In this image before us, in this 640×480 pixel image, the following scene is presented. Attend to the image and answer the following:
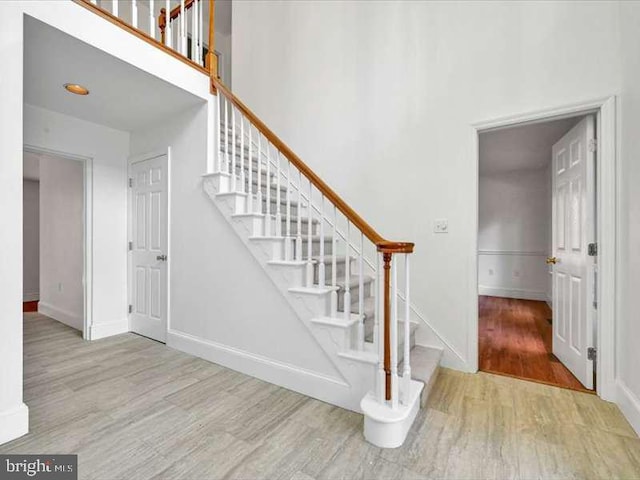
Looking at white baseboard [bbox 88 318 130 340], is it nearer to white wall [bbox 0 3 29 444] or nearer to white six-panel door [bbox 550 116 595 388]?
white wall [bbox 0 3 29 444]

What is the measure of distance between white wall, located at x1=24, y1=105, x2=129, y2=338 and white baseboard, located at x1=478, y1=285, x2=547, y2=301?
625 cm

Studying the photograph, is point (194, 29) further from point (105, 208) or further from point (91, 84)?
point (105, 208)

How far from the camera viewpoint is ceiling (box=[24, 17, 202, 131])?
1.93 meters

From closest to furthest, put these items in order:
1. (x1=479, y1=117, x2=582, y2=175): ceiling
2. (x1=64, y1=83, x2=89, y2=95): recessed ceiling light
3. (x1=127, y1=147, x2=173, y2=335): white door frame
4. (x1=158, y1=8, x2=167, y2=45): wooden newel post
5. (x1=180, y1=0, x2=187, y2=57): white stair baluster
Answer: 1. (x1=64, y1=83, x2=89, y2=95): recessed ceiling light
2. (x1=180, y1=0, x2=187, y2=57): white stair baluster
3. (x1=158, y1=8, x2=167, y2=45): wooden newel post
4. (x1=127, y1=147, x2=173, y2=335): white door frame
5. (x1=479, y1=117, x2=582, y2=175): ceiling

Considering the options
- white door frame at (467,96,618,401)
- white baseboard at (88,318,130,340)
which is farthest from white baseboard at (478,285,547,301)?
white baseboard at (88,318,130,340)

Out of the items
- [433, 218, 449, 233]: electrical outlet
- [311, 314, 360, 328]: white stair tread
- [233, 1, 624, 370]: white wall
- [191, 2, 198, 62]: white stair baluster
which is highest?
[191, 2, 198, 62]: white stair baluster

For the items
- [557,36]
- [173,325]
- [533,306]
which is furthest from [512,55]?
[533,306]

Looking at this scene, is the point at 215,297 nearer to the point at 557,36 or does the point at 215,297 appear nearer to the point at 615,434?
the point at 615,434

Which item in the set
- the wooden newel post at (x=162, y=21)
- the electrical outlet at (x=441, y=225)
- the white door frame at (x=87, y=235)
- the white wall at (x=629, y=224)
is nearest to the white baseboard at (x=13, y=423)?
the white door frame at (x=87, y=235)

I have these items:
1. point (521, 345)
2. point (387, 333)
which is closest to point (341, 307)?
point (387, 333)

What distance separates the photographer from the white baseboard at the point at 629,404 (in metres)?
1.71

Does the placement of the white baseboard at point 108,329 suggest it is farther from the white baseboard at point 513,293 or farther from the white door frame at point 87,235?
the white baseboard at point 513,293

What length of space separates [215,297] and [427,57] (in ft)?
9.36

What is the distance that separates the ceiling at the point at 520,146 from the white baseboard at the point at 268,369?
9.54 feet
